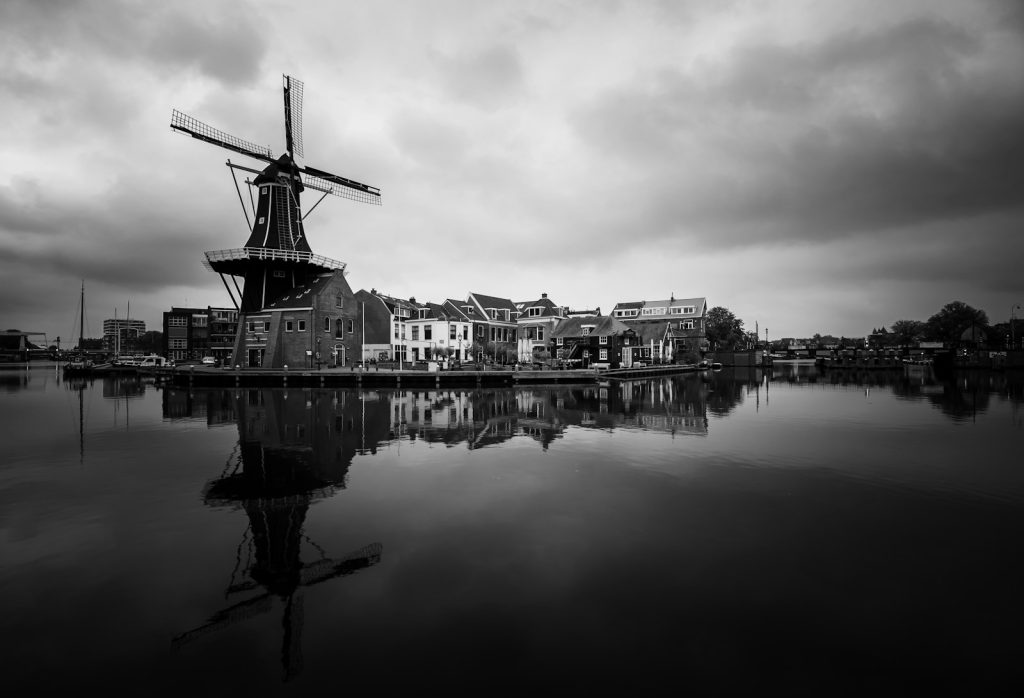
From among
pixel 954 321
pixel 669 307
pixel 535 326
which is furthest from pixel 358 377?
pixel 954 321

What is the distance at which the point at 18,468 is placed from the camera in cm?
1510

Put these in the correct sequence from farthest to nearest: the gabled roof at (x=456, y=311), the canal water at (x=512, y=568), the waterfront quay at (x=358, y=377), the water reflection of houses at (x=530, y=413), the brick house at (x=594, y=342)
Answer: the brick house at (x=594, y=342) < the gabled roof at (x=456, y=311) < the waterfront quay at (x=358, y=377) < the water reflection of houses at (x=530, y=413) < the canal water at (x=512, y=568)

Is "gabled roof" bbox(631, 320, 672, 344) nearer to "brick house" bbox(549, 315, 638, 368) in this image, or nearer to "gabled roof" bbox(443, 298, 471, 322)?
"brick house" bbox(549, 315, 638, 368)

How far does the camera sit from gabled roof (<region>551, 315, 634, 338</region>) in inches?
2603

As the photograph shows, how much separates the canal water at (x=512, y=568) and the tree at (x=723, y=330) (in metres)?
93.0

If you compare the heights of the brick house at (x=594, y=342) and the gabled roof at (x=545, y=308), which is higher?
the gabled roof at (x=545, y=308)

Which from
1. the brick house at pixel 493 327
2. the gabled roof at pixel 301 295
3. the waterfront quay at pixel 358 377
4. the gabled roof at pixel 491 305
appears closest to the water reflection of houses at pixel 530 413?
the waterfront quay at pixel 358 377

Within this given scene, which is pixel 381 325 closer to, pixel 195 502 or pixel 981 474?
pixel 195 502

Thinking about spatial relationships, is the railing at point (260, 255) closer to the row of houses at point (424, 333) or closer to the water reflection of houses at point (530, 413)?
the row of houses at point (424, 333)

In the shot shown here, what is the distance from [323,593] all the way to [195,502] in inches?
251

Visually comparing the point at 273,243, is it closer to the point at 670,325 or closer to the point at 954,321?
the point at 670,325

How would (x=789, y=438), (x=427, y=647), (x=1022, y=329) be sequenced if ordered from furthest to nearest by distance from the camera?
(x=1022, y=329) → (x=789, y=438) → (x=427, y=647)

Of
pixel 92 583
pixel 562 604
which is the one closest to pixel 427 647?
pixel 562 604

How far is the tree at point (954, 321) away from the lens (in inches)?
4026
